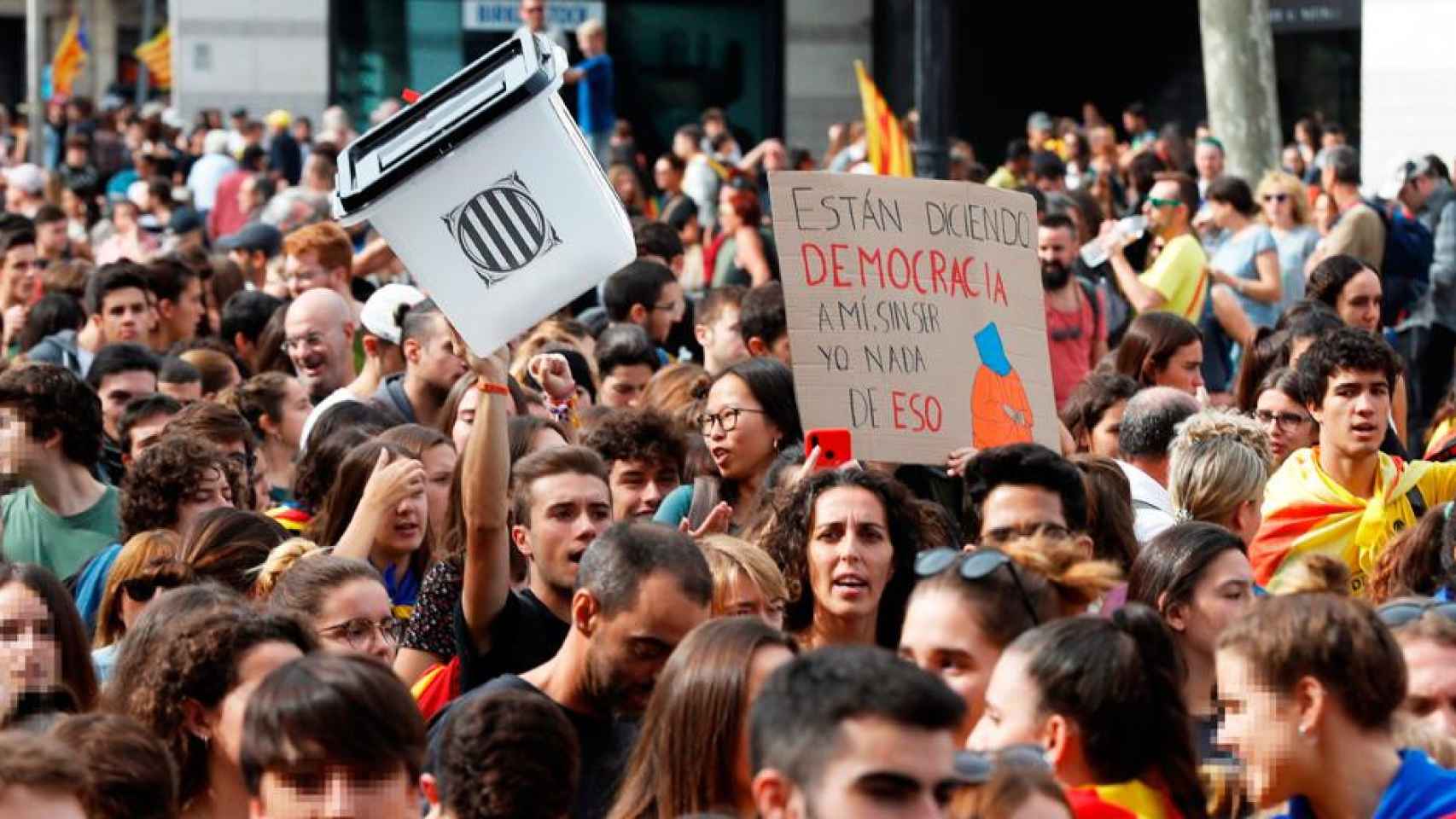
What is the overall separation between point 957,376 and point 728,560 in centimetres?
219

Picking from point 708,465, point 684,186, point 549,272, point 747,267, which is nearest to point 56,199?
point 684,186

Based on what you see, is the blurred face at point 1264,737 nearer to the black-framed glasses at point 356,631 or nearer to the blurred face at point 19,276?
the black-framed glasses at point 356,631

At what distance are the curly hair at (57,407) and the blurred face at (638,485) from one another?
1635 mm

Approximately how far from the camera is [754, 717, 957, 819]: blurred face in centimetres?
354

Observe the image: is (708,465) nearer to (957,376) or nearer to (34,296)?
(957,376)

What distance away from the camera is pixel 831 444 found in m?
7.45

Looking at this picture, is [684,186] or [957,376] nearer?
[957,376]

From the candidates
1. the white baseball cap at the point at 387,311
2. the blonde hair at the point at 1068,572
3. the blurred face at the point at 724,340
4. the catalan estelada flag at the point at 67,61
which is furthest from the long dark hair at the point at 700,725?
the catalan estelada flag at the point at 67,61

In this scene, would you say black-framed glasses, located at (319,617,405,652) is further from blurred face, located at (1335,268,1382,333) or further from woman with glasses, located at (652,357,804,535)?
blurred face, located at (1335,268,1382,333)

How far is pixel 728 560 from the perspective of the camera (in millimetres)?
5895

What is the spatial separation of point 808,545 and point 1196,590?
1.00m

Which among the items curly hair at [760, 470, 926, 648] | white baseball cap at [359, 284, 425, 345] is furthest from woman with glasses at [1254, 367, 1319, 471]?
white baseball cap at [359, 284, 425, 345]

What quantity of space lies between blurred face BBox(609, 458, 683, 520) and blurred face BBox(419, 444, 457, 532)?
20.3 inches

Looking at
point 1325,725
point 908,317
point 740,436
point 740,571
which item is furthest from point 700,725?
point 908,317
